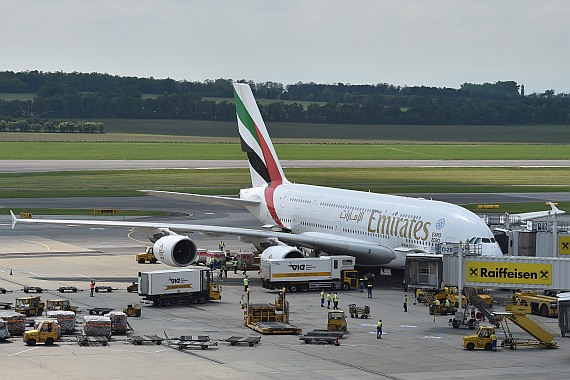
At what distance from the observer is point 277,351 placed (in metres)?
50.7

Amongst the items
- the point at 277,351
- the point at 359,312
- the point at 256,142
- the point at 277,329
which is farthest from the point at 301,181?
the point at 277,351

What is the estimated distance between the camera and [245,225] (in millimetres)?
103688

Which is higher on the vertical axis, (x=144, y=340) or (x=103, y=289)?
(x=103, y=289)

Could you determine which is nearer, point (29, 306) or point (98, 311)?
point (98, 311)

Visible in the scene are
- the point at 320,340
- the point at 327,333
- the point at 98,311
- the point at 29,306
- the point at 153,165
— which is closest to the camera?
the point at 320,340

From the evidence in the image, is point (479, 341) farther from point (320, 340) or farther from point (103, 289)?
point (103, 289)

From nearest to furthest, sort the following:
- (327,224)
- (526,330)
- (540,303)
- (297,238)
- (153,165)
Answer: (526,330), (540,303), (297,238), (327,224), (153,165)

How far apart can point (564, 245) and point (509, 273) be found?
47.0ft

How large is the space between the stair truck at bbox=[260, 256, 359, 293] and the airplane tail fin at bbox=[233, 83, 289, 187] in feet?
53.9

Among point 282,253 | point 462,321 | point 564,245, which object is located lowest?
point 462,321

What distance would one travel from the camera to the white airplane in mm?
66081

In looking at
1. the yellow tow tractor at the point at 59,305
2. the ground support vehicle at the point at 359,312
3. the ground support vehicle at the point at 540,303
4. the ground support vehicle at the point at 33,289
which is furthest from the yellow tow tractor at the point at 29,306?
the ground support vehicle at the point at 540,303

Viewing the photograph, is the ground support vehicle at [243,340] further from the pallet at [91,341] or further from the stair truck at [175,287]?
the stair truck at [175,287]

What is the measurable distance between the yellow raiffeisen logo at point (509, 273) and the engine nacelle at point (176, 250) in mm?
20289
